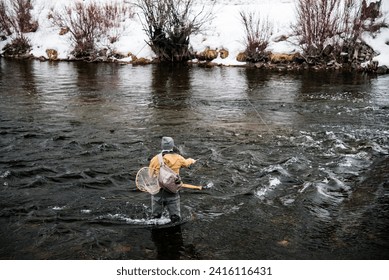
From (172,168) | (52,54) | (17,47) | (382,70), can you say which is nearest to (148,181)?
(172,168)

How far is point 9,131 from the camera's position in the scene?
31.0 feet

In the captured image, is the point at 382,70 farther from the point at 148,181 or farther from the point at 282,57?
the point at 148,181

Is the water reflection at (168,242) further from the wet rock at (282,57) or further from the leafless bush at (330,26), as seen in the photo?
the wet rock at (282,57)

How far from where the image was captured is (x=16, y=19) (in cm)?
3209

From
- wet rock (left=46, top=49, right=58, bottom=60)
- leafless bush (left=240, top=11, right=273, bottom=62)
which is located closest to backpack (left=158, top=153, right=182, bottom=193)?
leafless bush (left=240, top=11, right=273, bottom=62)

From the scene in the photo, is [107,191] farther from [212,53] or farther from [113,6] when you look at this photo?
[113,6]

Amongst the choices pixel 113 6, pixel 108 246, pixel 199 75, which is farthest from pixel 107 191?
pixel 113 6

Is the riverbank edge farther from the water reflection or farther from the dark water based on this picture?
the water reflection

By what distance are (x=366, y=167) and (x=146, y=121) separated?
231 inches

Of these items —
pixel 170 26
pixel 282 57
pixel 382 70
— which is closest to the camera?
pixel 382 70

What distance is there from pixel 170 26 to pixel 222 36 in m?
3.89

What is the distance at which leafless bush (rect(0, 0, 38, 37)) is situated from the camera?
3170cm

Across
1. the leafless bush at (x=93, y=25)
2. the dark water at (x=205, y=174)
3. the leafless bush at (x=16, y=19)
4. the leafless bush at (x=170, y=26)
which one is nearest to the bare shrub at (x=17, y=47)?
the leafless bush at (x=16, y=19)

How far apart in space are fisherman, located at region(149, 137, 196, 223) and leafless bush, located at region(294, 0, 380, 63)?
19.7 metres
